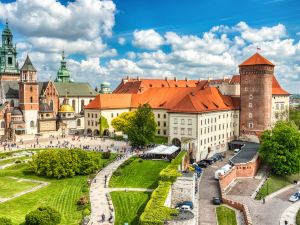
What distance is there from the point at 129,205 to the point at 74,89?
7877cm

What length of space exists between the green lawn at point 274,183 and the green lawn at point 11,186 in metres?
30.2

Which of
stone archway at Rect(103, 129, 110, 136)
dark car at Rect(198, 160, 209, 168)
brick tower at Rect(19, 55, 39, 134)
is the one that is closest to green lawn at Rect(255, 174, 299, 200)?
dark car at Rect(198, 160, 209, 168)

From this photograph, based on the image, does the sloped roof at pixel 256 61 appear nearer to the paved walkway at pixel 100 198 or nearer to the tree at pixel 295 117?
the tree at pixel 295 117

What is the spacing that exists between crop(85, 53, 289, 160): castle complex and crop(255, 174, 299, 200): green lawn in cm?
1260

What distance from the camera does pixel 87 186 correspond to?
47.0 metres

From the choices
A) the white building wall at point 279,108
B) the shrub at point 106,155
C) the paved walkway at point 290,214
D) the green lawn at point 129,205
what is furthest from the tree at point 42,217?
the white building wall at point 279,108

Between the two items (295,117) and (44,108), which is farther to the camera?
(295,117)

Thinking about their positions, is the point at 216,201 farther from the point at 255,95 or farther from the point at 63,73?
the point at 63,73

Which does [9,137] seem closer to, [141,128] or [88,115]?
[88,115]

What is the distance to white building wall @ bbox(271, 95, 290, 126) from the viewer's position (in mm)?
87750

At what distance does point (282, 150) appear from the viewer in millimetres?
59250

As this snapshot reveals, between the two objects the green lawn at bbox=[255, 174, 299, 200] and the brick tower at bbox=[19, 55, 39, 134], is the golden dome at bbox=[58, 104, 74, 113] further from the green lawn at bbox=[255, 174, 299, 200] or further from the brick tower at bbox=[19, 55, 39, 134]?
the green lawn at bbox=[255, 174, 299, 200]

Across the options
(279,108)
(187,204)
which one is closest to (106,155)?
(187,204)

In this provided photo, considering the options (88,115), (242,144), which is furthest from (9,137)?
(242,144)
